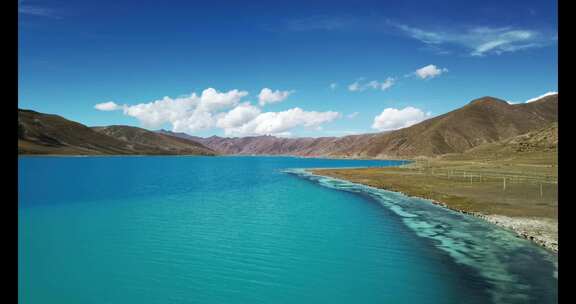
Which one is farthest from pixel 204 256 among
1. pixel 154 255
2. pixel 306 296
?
pixel 306 296

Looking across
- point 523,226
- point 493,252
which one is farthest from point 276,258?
point 523,226

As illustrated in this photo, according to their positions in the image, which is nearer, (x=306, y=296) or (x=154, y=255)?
(x=306, y=296)

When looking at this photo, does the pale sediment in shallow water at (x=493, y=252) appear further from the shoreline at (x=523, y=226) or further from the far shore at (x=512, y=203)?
the far shore at (x=512, y=203)

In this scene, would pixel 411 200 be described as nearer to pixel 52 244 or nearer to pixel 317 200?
pixel 317 200

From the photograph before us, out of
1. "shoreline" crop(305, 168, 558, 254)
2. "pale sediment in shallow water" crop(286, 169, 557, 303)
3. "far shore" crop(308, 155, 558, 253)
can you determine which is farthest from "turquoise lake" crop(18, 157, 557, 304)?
"far shore" crop(308, 155, 558, 253)

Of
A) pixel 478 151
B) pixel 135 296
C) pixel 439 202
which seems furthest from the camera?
pixel 478 151

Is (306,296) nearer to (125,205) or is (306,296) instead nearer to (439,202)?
(439,202)
